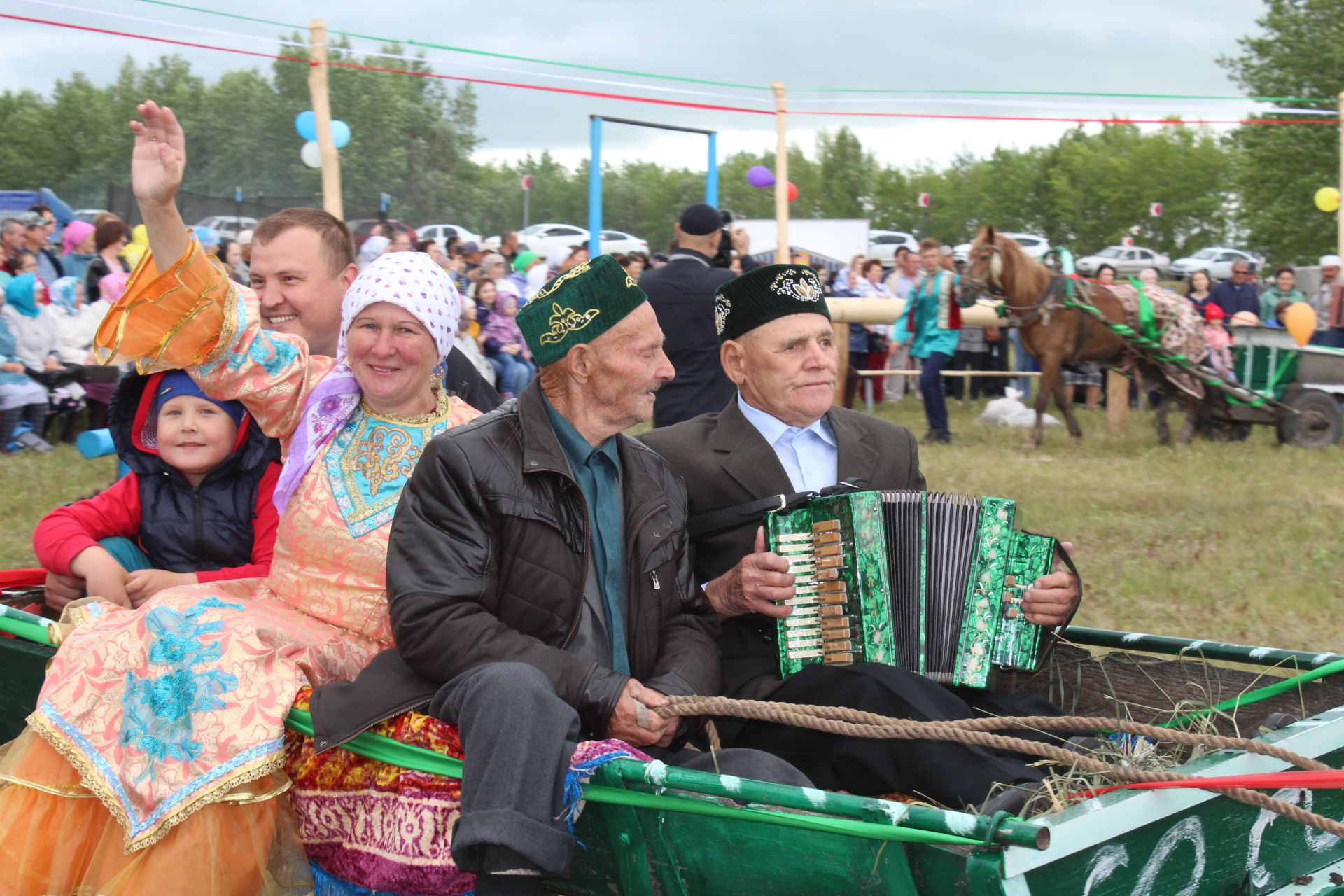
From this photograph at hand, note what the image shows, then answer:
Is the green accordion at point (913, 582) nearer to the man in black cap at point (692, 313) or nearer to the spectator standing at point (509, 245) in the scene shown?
the man in black cap at point (692, 313)

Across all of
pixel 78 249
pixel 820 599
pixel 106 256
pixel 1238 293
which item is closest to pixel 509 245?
pixel 78 249

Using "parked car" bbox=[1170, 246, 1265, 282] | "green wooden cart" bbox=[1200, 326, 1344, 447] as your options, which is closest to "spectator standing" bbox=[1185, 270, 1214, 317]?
"green wooden cart" bbox=[1200, 326, 1344, 447]

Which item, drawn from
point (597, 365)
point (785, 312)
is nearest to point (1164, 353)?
point (785, 312)

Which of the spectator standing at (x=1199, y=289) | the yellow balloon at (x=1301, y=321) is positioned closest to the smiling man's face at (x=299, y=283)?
the yellow balloon at (x=1301, y=321)

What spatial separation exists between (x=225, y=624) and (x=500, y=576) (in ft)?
2.33

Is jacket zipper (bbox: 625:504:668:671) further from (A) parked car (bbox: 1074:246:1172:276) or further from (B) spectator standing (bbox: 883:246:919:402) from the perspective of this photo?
(A) parked car (bbox: 1074:246:1172:276)

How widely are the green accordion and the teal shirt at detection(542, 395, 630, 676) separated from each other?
45 cm

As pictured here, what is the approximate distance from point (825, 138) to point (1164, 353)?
5822 centimetres

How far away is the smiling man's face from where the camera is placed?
406 cm

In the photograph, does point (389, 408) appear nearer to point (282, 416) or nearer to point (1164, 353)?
point (282, 416)

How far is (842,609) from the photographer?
3.53 metres

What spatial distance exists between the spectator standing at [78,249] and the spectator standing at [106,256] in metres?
0.18

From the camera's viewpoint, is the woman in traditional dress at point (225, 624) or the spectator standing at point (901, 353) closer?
the woman in traditional dress at point (225, 624)

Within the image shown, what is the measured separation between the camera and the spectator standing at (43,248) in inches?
459
